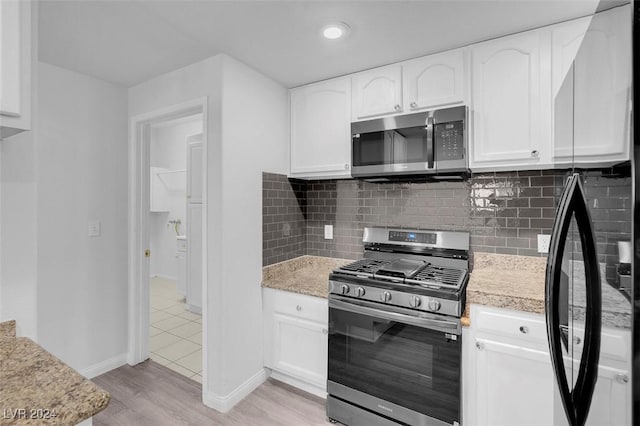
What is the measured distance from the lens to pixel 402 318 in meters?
1.83

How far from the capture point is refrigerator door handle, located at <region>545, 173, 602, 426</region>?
753 millimetres

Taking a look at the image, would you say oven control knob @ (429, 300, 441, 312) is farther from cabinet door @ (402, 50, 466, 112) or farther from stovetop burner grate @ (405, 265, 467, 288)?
cabinet door @ (402, 50, 466, 112)

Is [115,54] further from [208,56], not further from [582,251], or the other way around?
[582,251]

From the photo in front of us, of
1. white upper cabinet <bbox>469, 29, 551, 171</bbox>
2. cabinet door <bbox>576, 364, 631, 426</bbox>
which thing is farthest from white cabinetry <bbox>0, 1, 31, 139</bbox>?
white upper cabinet <bbox>469, 29, 551, 171</bbox>

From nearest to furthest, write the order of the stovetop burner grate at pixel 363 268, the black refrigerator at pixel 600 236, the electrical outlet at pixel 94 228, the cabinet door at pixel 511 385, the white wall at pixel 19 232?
the black refrigerator at pixel 600 236 < the white wall at pixel 19 232 < the cabinet door at pixel 511 385 < the stovetop burner grate at pixel 363 268 < the electrical outlet at pixel 94 228

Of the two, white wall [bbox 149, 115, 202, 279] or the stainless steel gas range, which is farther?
white wall [bbox 149, 115, 202, 279]

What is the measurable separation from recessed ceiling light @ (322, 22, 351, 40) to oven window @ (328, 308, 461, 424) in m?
1.66

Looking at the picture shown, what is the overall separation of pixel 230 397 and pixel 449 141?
2.21 m

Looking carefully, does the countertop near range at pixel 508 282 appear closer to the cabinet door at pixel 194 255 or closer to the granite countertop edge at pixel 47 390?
the granite countertop edge at pixel 47 390

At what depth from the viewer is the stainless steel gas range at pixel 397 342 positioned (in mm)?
1729

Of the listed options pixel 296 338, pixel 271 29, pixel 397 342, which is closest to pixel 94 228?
pixel 296 338

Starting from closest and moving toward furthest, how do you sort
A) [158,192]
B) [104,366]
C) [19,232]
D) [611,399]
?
[611,399], [19,232], [104,366], [158,192]

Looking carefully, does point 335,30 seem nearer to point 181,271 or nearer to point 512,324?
point 512,324

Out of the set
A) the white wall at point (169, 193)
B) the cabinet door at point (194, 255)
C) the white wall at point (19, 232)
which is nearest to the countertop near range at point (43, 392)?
the white wall at point (19, 232)
